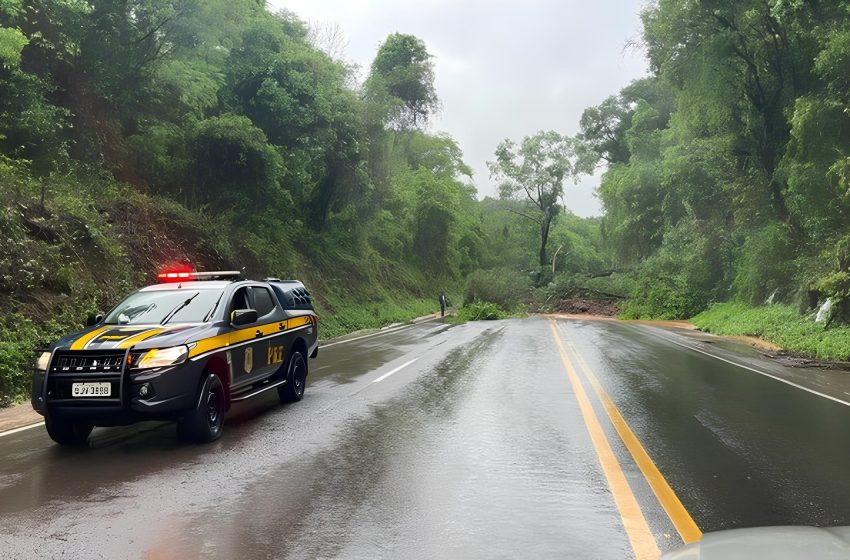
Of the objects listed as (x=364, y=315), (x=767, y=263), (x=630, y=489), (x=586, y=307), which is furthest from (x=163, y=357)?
(x=586, y=307)

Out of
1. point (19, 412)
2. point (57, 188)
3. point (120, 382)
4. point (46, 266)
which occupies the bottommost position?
point (19, 412)

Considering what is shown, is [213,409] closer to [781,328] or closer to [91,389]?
[91,389]

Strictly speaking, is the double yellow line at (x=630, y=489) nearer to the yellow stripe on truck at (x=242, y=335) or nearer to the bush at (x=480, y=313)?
the yellow stripe on truck at (x=242, y=335)

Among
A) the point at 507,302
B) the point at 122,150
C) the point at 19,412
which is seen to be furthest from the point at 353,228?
the point at 19,412

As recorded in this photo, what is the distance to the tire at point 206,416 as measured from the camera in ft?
23.0

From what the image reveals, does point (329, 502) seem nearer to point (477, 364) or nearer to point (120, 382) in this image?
point (120, 382)

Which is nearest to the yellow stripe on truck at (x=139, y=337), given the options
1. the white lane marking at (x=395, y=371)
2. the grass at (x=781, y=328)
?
the white lane marking at (x=395, y=371)

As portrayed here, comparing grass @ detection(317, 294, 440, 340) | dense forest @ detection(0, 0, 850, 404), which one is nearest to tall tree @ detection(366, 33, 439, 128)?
dense forest @ detection(0, 0, 850, 404)

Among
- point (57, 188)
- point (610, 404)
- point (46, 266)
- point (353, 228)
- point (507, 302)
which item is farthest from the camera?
Answer: point (507, 302)

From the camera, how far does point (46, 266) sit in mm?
13531

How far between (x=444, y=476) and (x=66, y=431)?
4.21 metres

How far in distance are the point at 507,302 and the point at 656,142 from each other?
15.5 metres

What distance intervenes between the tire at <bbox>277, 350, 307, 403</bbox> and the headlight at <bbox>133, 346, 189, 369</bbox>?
2.74m

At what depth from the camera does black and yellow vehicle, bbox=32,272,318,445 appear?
664cm
